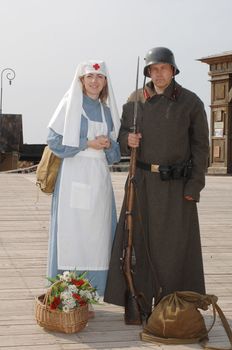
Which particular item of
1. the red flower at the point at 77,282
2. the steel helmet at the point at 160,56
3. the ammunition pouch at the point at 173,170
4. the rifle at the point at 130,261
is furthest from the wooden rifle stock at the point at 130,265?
the steel helmet at the point at 160,56

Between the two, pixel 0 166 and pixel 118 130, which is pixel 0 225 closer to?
pixel 118 130

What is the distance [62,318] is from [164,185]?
968mm

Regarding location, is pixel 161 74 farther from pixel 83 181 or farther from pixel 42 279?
pixel 42 279

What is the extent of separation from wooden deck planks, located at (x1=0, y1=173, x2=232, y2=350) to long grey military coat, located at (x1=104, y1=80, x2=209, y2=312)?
0.29 m

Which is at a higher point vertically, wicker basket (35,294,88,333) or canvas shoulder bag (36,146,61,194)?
canvas shoulder bag (36,146,61,194)

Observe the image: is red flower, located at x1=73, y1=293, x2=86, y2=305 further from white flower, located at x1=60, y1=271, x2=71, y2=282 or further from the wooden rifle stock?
the wooden rifle stock

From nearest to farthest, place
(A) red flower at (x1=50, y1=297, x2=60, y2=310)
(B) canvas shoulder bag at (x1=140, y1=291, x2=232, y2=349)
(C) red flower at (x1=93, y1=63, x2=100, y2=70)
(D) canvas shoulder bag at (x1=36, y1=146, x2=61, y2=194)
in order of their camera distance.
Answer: (B) canvas shoulder bag at (x1=140, y1=291, x2=232, y2=349) < (A) red flower at (x1=50, y1=297, x2=60, y2=310) < (C) red flower at (x1=93, y1=63, x2=100, y2=70) < (D) canvas shoulder bag at (x1=36, y1=146, x2=61, y2=194)

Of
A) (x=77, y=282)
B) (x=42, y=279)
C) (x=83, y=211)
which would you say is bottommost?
(x=42, y=279)

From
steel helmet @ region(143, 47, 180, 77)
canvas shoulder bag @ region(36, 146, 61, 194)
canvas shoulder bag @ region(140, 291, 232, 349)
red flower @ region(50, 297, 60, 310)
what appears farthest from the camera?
canvas shoulder bag @ region(36, 146, 61, 194)

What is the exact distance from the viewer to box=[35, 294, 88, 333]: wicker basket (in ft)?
12.2

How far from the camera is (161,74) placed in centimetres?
402

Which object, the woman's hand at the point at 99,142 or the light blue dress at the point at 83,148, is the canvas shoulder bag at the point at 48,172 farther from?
the woman's hand at the point at 99,142

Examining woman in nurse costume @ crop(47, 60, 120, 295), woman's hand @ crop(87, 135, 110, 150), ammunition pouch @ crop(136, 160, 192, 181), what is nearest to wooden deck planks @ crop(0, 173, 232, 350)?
woman in nurse costume @ crop(47, 60, 120, 295)

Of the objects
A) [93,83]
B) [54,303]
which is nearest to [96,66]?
[93,83]
